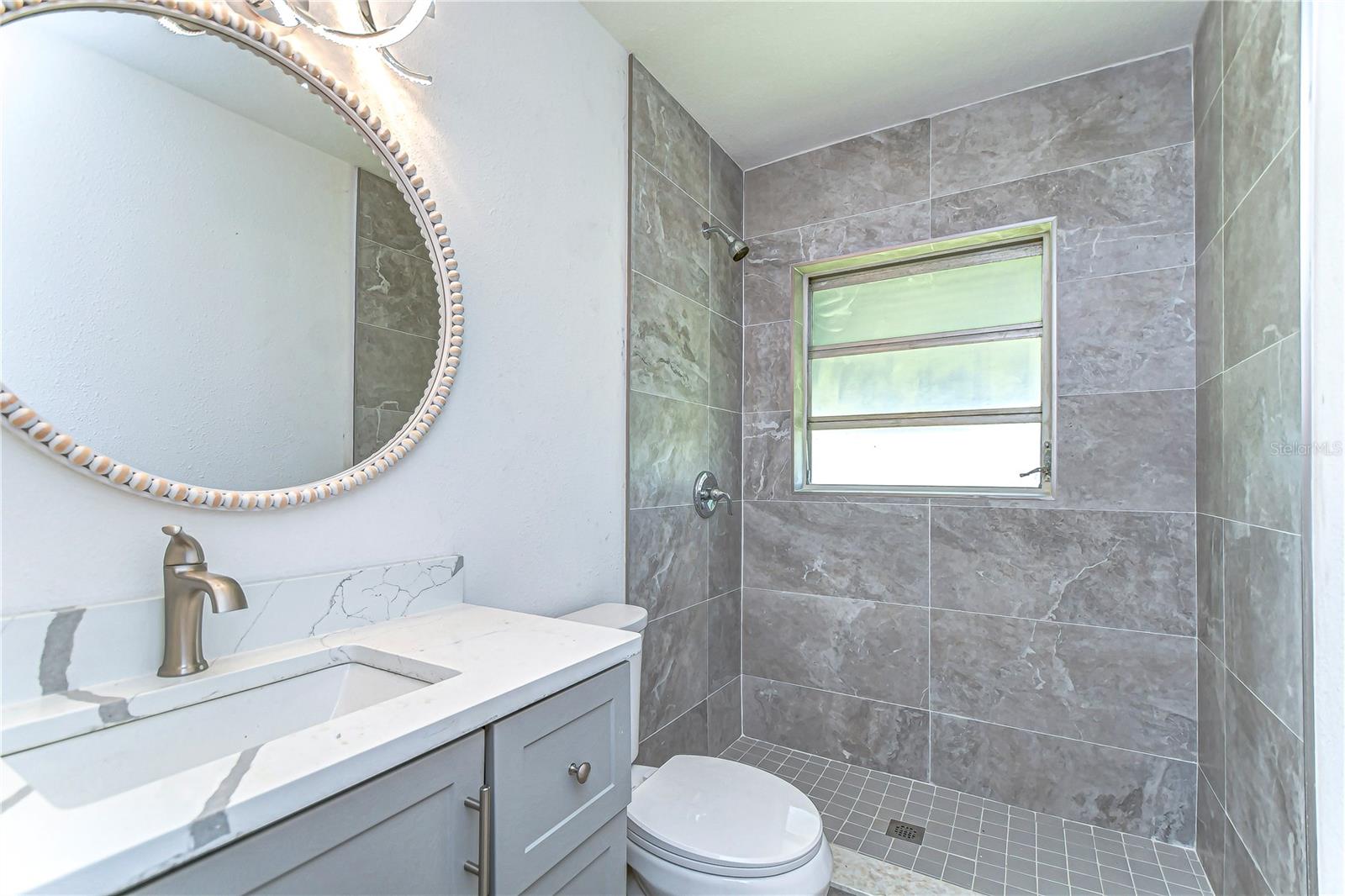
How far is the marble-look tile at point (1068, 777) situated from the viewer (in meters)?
1.87

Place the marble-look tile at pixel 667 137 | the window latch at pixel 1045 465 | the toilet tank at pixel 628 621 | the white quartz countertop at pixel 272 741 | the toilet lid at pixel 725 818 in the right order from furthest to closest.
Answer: the window latch at pixel 1045 465 → the marble-look tile at pixel 667 137 → the toilet tank at pixel 628 621 → the toilet lid at pixel 725 818 → the white quartz countertop at pixel 272 741

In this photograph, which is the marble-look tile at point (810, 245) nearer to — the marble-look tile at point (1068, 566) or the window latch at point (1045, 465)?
the window latch at point (1045, 465)

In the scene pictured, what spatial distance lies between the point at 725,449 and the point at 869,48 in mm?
1464

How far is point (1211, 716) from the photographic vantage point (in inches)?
66.6

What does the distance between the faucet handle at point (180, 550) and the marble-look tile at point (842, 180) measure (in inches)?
92.2

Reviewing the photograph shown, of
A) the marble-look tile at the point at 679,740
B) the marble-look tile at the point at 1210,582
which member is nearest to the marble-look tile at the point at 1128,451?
the marble-look tile at the point at 1210,582

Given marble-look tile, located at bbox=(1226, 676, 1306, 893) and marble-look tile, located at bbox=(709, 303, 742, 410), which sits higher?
marble-look tile, located at bbox=(709, 303, 742, 410)

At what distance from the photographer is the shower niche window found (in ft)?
7.16

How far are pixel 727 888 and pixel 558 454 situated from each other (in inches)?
41.8

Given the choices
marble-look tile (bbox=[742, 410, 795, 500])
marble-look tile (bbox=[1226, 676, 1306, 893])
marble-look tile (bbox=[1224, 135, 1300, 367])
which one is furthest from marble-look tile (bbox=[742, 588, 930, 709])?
marble-look tile (bbox=[1224, 135, 1300, 367])

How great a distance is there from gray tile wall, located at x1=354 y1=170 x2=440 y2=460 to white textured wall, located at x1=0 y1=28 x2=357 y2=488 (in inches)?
1.0

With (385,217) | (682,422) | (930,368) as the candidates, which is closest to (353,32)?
(385,217)

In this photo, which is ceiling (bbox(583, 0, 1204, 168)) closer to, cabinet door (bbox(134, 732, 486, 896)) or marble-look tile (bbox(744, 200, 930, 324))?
marble-look tile (bbox(744, 200, 930, 324))

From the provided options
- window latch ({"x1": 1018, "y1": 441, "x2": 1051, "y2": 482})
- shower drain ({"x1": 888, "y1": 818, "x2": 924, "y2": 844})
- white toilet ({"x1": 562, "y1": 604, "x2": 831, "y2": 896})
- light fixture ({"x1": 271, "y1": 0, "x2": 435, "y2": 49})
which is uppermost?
light fixture ({"x1": 271, "y1": 0, "x2": 435, "y2": 49})
